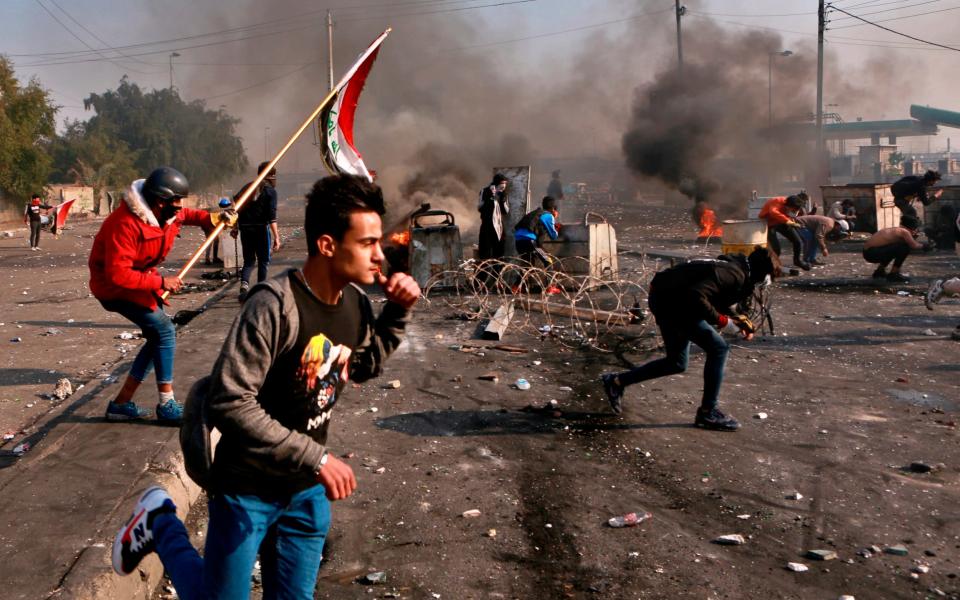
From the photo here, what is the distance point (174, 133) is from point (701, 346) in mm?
64773

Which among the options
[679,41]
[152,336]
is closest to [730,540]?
[152,336]

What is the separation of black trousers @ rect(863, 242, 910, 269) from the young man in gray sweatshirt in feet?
38.8

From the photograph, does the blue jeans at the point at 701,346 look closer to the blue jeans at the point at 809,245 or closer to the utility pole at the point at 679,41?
the blue jeans at the point at 809,245

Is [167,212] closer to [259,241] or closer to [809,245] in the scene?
[259,241]

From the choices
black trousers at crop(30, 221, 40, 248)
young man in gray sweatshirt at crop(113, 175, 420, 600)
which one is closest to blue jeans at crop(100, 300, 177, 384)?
young man in gray sweatshirt at crop(113, 175, 420, 600)

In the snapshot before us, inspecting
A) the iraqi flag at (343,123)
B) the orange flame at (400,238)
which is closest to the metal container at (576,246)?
the orange flame at (400,238)

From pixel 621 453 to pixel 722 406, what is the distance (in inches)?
56.9

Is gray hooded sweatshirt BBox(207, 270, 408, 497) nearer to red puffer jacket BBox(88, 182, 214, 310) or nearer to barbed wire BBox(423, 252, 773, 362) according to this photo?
red puffer jacket BBox(88, 182, 214, 310)

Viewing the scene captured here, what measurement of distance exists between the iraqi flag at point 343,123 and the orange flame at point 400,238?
6.77 meters

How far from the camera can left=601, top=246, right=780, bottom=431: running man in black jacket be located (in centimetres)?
562

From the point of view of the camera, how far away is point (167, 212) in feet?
16.7

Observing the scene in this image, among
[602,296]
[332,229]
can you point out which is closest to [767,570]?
[332,229]

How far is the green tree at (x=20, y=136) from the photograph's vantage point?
34.9 m

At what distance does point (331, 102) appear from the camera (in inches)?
227
